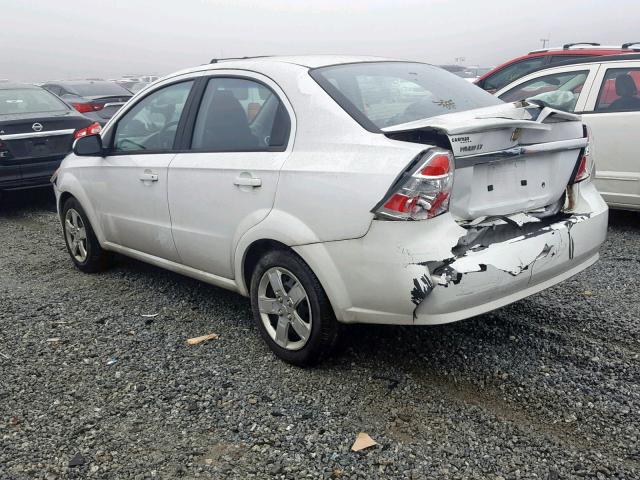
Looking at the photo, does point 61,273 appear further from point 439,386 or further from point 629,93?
point 629,93

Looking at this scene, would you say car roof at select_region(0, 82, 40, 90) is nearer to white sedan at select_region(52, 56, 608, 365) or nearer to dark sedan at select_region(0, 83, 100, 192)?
dark sedan at select_region(0, 83, 100, 192)

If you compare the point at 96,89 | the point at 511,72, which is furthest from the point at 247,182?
the point at 96,89

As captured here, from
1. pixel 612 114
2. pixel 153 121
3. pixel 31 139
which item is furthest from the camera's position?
pixel 31 139

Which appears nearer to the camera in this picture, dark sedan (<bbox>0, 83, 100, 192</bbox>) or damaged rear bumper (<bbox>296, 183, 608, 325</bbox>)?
damaged rear bumper (<bbox>296, 183, 608, 325</bbox>)

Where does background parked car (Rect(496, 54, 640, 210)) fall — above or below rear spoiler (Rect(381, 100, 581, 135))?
below

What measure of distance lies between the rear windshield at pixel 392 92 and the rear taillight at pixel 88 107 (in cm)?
955

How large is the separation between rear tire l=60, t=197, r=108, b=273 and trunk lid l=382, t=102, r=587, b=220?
3.01 m

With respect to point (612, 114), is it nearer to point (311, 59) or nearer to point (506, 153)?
point (506, 153)

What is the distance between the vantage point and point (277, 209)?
10.6 ft

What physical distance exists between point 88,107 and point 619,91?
9.54 m

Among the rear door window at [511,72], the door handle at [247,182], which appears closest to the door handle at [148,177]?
the door handle at [247,182]

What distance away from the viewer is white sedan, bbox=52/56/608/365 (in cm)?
280

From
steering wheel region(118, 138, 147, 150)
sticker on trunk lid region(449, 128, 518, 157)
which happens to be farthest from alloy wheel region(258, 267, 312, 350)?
steering wheel region(118, 138, 147, 150)

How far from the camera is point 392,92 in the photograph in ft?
11.3
